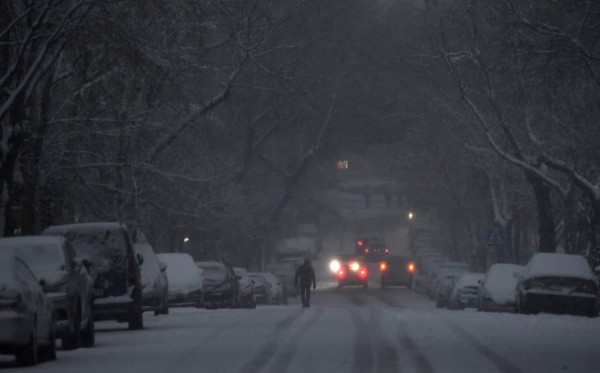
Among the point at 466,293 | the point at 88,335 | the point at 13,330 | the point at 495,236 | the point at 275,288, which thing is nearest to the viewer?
the point at 13,330

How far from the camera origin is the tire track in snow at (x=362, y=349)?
16.3 metres

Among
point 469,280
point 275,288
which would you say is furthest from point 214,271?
point 275,288

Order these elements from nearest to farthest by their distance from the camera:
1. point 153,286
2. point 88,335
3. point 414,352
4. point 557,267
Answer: point 414,352, point 88,335, point 153,286, point 557,267

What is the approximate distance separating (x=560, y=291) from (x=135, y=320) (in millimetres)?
12308

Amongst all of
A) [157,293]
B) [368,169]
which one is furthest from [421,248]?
[157,293]

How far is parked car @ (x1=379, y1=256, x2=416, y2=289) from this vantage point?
8388 centimetres

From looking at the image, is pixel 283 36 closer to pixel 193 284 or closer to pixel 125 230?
pixel 193 284

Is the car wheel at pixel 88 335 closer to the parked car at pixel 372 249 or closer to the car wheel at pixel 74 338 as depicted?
the car wheel at pixel 74 338

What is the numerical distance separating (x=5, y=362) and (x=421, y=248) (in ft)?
310

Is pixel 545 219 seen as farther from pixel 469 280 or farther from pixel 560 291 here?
pixel 560 291

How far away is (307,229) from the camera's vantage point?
106312 millimetres

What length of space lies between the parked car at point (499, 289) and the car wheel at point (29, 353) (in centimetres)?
2406

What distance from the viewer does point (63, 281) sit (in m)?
20.3

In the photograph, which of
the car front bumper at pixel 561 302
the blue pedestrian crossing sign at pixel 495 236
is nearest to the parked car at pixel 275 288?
the blue pedestrian crossing sign at pixel 495 236
